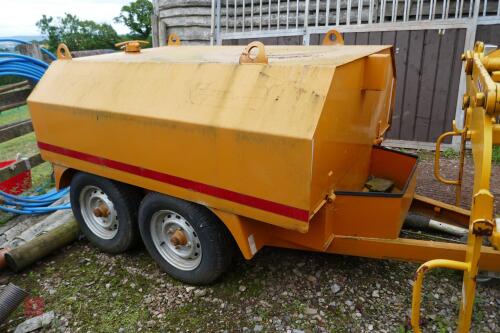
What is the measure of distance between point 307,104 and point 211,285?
1.69 m

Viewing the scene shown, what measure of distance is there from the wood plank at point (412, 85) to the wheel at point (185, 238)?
465 centimetres

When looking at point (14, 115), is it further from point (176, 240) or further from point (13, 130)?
point (176, 240)

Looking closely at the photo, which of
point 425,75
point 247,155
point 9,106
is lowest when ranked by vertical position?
point 9,106

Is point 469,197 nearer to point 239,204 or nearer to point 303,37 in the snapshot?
point 239,204

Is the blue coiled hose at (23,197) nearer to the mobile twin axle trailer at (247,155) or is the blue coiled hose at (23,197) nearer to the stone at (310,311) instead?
the mobile twin axle trailer at (247,155)

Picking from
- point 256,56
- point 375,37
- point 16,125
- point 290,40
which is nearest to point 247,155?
point 256,56

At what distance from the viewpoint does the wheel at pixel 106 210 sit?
340 cm

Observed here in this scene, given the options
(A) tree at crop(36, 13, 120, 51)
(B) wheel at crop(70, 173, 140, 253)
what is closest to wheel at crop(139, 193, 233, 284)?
(B) wheel at crop(70, 173, 140, 253)

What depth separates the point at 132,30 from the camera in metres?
22.7

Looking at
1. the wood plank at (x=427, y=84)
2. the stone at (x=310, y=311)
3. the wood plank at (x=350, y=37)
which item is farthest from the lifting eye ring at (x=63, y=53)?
the wood plank at (x=427, y=84)

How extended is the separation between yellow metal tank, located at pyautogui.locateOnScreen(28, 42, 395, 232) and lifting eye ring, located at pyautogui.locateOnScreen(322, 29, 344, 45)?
631mm

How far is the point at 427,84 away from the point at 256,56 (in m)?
4.63

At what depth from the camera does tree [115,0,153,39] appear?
22.1 m

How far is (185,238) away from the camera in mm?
3064
